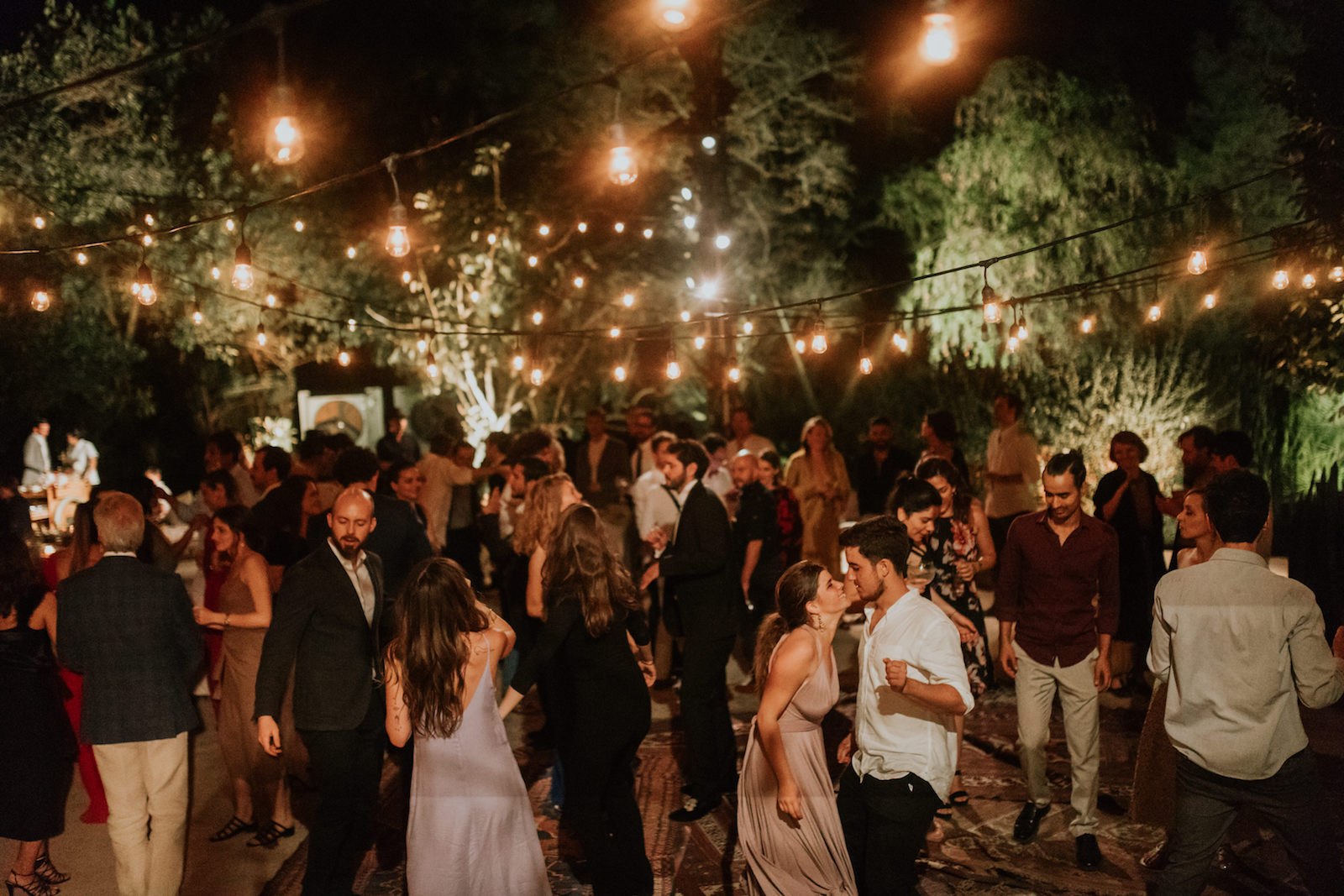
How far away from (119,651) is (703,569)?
9.48ft

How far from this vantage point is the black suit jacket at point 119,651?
14.7 feet

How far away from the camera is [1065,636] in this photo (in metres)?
5.07

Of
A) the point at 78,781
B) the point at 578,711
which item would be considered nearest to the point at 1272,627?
the point at 578,711

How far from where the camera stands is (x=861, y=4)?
71.1 feet

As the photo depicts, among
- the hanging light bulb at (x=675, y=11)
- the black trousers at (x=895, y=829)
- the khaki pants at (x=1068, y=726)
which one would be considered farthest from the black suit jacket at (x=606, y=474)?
the black trousers at (x=895, y=829)

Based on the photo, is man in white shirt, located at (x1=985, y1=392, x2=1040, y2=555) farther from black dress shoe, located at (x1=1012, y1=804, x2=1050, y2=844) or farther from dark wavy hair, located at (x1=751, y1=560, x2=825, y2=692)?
dark wavy hair, located at (x1=751, y1=560, x2=825, y2=692)

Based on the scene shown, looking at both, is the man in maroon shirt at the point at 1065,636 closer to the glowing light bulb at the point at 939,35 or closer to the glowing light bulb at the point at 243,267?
the glowing light bulb at the point at 939,35

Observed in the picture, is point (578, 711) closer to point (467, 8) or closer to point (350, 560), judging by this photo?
point (350, 560)

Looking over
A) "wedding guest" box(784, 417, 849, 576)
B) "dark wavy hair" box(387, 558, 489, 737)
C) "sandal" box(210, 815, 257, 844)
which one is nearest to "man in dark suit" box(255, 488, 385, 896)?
"dark wavy hair" box(387, 558, 489, 737)

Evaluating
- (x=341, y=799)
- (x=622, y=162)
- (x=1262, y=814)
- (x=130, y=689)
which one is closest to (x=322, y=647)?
(x=341, y=799)

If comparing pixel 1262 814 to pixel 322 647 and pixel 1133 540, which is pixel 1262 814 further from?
pixel 1133 540

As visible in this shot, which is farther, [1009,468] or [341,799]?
[1009,468]

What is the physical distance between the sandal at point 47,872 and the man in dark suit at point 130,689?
0.67 metres

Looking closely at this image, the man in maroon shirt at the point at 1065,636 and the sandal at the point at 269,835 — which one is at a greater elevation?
the man in maroon shirt at the point at 1065,636
